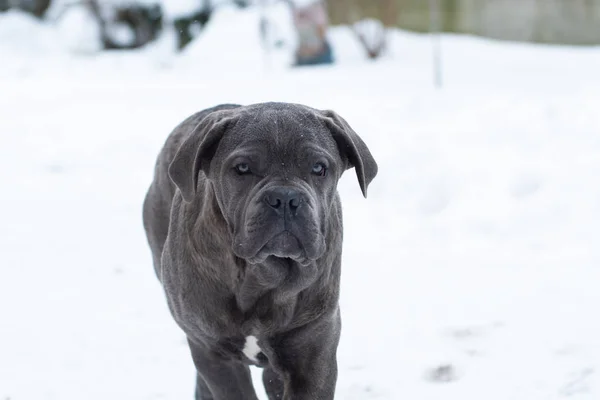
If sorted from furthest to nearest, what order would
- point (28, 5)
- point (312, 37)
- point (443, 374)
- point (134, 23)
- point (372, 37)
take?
point (28, 5), point (134, 23), point (372, 37), point (312, 37), point (443, 374)

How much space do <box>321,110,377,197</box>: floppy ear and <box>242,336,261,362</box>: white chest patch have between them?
646 millimetres

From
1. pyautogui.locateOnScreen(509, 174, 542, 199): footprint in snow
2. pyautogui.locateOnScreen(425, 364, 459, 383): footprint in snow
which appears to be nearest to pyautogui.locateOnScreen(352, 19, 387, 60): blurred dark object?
pyautogui.locateOnScreen(509, 174, 542, 199): footprint in snow

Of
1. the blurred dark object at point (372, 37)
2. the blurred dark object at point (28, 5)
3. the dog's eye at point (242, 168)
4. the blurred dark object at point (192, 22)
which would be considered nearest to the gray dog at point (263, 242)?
the dog's eye at point (242, 168)

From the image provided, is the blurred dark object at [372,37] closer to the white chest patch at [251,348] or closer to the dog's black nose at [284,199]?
the white chest patch at [251,348]

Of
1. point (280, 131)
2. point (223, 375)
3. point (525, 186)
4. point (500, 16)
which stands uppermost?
point (280, 131)

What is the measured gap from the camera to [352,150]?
11.1 feet

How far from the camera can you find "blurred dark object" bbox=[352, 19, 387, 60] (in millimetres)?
12406

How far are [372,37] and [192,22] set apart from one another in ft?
11.4

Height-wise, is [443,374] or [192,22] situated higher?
[443,374]

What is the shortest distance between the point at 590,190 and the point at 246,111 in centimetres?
402

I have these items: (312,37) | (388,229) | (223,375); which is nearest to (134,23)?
(312,37)

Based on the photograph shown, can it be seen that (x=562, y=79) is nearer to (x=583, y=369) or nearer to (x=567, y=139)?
(x=567, y=139)

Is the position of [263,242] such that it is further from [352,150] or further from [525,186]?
[525,186]

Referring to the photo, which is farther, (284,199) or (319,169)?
(319,169)
